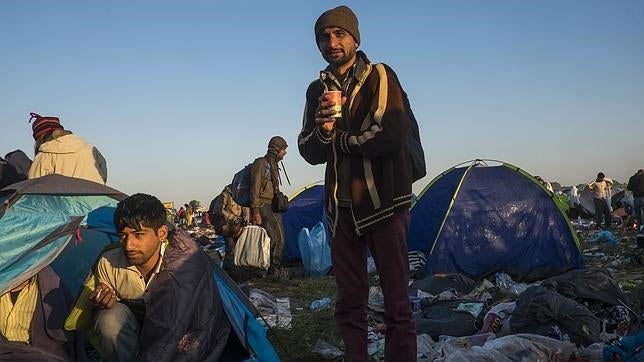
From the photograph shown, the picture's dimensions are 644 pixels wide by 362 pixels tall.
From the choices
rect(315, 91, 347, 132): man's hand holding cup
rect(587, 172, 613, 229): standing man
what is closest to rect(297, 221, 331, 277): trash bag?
rect(315, 91, 347, 132): man's hand holding cup

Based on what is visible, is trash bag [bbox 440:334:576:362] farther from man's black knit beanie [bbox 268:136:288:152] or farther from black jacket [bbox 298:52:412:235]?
man's black knit beanie [bbox 268:136:288:152]

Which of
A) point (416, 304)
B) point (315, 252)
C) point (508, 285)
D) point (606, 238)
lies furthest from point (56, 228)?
point (606, 238)

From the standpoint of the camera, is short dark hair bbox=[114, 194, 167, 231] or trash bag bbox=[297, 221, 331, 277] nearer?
short dark hair bbox=[114, 194, 167, 231]

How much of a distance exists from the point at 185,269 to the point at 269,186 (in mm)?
4145

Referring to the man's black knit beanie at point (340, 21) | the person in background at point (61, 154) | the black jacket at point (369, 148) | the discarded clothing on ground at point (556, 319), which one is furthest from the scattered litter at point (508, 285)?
the person in background at point (61, 154)

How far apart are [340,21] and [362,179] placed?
74 cm

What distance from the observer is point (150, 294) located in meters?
2.80

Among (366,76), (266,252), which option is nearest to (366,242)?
Answer: (366,76)

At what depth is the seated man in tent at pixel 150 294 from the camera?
9.02 feet

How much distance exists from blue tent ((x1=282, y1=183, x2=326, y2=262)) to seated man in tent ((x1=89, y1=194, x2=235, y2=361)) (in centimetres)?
588

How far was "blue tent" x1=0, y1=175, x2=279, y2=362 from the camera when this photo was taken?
319 cm

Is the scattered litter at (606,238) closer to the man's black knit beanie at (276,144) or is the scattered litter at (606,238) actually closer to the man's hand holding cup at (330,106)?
the man's black knit beanie at (276,144)

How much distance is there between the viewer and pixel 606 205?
583 inches

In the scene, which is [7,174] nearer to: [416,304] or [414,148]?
[416,304]
